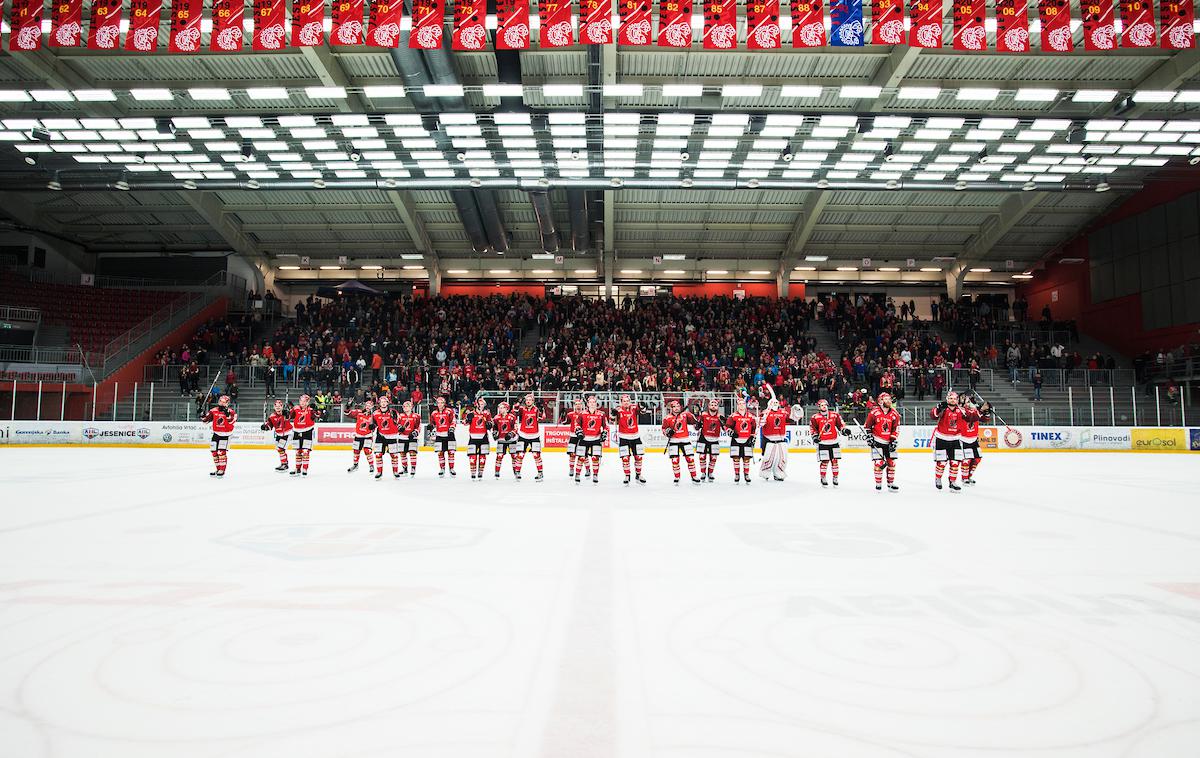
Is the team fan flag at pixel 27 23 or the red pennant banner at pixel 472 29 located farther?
the team fan flag at pixel 27 23

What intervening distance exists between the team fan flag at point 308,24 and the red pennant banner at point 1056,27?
12.9 m

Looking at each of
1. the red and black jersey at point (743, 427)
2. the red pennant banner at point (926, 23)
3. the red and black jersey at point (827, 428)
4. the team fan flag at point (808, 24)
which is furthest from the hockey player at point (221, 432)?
the red pennant banner at point (926, 23)

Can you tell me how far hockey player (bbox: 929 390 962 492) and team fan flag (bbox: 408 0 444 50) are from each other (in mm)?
11123

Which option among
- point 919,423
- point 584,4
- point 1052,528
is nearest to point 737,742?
point 1052,528

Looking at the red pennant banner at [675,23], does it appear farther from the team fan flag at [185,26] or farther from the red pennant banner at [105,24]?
the red pennant banner at [105,24]

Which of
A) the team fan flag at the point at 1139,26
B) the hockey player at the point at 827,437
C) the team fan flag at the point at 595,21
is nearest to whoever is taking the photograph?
the team fan flag at the point at 1139,26

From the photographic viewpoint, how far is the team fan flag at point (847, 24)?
1183 cm

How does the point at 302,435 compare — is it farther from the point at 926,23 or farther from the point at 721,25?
the point at 926,23

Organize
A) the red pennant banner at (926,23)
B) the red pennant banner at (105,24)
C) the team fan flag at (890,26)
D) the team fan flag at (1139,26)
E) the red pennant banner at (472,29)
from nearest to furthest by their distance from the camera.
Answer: the team fan flag at (1139,26) → the team fan flag at (890,26) → the red pennant banner at (926,23) → the red pennant banner at (472,29) → the red pennant banner at (105,24)

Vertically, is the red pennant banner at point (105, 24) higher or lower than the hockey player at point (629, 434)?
higher

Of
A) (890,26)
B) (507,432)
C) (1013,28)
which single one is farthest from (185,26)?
(1013,28)

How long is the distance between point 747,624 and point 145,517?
7.37 meters

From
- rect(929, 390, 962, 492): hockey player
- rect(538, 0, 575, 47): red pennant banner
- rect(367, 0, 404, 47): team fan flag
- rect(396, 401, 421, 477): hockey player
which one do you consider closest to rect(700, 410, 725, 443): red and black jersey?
rect(929, 390, 962, 492): hockey player

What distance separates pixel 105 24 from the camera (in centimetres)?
1227
